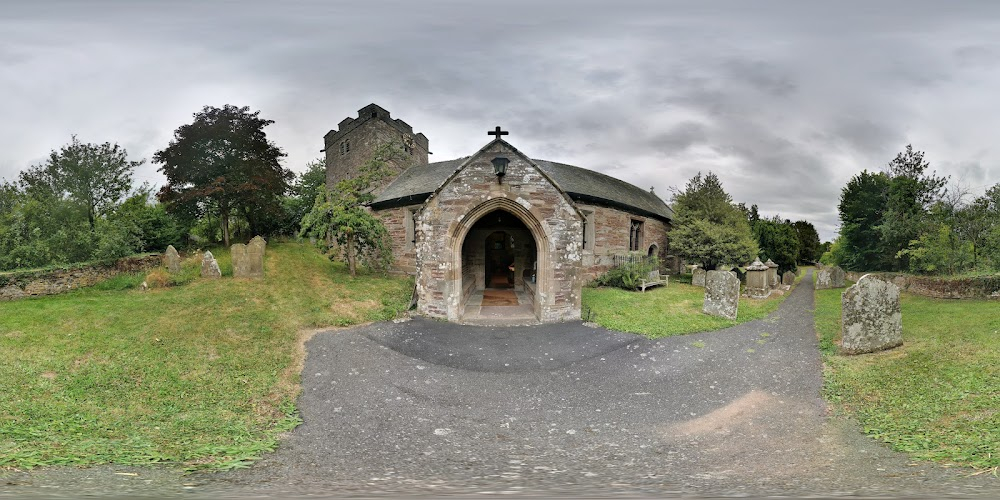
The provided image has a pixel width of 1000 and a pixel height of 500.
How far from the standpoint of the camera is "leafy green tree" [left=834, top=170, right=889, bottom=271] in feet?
90.0

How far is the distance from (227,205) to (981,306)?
30536mm

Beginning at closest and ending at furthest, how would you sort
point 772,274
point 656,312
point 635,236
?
point 656,312
point 635,236
point 772,274

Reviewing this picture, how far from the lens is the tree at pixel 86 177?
616 inches

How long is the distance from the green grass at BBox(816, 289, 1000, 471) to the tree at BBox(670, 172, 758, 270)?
41.0ft

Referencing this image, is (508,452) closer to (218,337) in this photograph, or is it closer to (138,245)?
(218,337)

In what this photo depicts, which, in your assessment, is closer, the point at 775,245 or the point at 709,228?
the point at 709,228

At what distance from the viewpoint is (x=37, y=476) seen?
376cm

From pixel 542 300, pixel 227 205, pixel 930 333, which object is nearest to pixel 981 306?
pixel 930 333

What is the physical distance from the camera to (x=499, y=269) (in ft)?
70.8

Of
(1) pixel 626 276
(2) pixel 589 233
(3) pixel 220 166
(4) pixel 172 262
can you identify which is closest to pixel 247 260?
(4) pixel 172 262

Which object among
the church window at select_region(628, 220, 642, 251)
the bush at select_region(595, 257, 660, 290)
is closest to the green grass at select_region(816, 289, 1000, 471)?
the bush at select_region(595, 257, 660, 290)

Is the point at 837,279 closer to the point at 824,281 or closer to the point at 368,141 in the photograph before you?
the point at 824,281

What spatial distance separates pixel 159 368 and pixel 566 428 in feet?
25.1

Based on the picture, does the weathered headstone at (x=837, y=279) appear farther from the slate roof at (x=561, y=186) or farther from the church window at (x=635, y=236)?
the church window at (x=635, y=236)
